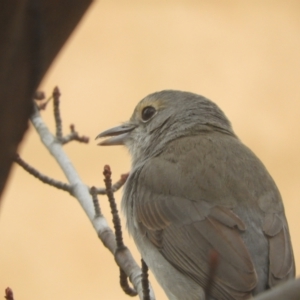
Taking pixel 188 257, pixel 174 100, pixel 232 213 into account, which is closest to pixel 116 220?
pixel 188 257

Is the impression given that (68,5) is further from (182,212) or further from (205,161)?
(205,161)

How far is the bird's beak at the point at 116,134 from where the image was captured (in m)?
4.01

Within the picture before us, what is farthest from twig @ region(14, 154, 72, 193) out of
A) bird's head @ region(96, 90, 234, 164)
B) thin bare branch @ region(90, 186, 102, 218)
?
bird's head @ region(96, 90, 234, 164)

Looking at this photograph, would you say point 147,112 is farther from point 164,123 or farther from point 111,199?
point 111,199

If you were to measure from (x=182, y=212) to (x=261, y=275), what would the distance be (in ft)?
1.86

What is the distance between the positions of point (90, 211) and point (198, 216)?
0.71m

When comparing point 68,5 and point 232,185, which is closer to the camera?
point 68,5

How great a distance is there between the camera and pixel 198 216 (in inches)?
115

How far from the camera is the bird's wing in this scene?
2625 millimetres

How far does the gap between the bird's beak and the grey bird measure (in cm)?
12

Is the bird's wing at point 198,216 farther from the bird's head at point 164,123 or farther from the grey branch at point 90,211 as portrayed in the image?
the bird's head at point 164,123

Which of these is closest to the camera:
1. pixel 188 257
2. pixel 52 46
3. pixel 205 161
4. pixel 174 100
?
pixel 52 46

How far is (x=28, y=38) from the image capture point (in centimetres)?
108

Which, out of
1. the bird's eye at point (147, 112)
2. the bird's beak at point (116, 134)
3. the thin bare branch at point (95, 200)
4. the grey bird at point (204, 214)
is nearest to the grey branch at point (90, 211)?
the thin bare branch at point (95, 200)
